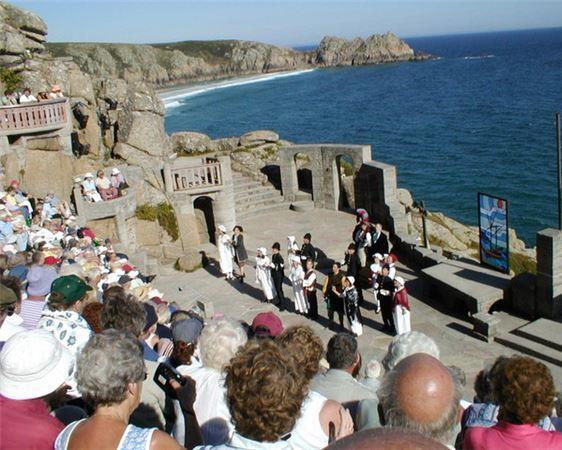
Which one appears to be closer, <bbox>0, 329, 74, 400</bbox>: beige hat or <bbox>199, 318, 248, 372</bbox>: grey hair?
<bbox>0, 329, 74, 400</bbox>: beige hat

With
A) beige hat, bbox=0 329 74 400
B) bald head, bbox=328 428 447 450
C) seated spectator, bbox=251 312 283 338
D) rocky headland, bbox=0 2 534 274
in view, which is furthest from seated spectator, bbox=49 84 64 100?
bald head, bbox=328 428 447 450

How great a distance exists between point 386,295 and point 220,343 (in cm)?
774

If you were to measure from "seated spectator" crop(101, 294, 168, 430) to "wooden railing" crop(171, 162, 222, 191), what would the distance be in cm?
1432

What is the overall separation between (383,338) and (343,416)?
860 centimetres

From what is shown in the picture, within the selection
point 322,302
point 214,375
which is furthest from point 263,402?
point 322,302

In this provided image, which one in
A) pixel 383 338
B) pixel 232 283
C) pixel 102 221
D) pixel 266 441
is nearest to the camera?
pixel 266 441

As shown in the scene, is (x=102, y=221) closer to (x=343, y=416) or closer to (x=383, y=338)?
(x=383, y=338)

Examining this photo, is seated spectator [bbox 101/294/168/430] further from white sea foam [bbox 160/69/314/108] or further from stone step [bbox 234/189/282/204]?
white sea foam [bbox 160/69/314/108]

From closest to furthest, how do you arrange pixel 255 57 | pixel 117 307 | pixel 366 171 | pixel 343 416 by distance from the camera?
1. pixel 343 416
2. pixel 117 307
3. pixel 366 171
4. pixel 255 57

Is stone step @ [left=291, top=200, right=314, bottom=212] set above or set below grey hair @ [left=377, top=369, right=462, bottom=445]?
below

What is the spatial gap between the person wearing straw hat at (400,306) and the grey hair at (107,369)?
839 centimetres

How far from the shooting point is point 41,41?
77.5ft

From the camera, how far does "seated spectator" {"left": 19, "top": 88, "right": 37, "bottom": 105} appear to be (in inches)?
753

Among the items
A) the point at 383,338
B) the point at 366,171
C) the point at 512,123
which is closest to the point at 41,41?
the point at 366,171
